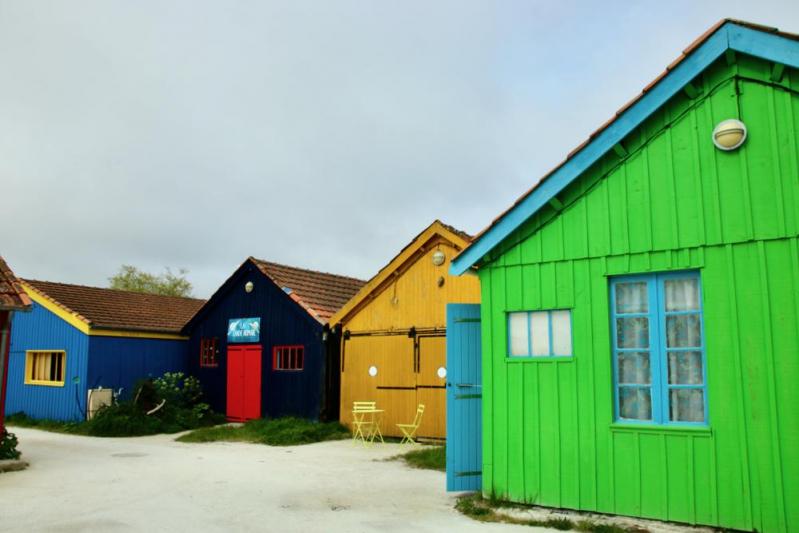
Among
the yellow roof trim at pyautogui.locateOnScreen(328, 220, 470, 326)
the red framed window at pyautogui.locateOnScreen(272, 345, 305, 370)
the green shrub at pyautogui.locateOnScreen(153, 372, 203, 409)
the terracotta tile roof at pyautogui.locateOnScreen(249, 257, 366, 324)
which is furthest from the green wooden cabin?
the green shrub at pyautogui.locateOnScreen(153, 372, 203, 409)

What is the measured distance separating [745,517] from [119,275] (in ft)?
173

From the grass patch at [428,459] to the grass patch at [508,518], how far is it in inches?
123

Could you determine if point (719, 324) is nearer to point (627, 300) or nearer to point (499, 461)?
point (627, 300)

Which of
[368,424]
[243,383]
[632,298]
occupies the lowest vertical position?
[368,424]

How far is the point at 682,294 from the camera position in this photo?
291 inches

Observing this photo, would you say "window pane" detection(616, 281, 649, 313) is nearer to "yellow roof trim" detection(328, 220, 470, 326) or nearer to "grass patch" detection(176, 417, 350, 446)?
"yellow roof trim" detection(328, 220, 470, 326)

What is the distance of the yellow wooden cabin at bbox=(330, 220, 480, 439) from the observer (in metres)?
16.1

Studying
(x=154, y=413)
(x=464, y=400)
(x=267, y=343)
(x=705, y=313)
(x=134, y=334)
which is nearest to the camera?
(x=705, y=313)

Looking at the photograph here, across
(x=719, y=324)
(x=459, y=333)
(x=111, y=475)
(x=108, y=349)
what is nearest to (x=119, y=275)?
(x=108, y=349)

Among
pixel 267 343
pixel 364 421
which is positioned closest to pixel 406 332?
pixel 364 421

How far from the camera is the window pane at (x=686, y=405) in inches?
280

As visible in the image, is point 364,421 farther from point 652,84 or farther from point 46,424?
point 652,84

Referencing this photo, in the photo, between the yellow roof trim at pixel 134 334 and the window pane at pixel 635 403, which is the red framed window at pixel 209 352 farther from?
the window pane at pixel 635 403

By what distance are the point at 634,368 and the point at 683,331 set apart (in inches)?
26.7
